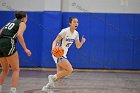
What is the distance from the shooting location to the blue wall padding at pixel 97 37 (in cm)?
1612

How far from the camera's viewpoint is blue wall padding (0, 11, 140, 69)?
52.9 feet

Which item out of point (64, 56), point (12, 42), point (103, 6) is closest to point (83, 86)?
point (64, 56)

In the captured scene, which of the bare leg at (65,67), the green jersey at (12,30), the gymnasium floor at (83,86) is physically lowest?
the gymnasium floor at (83,86)

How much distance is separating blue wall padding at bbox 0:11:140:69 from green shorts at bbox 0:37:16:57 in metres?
7.74

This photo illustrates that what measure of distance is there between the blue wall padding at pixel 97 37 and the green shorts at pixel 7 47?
774cm

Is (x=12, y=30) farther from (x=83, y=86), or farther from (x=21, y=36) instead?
(x=83, y=86)

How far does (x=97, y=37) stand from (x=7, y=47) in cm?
831

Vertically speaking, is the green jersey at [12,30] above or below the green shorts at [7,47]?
above

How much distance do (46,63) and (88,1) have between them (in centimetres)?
322

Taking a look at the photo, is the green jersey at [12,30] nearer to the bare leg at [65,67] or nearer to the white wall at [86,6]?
the bare leg at [65,67]

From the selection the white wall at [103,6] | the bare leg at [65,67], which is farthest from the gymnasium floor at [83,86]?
the white wall at [103,6]

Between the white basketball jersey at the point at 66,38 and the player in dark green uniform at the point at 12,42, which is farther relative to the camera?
the white basketball jersey at the point at 66,38

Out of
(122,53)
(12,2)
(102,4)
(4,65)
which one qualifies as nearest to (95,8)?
(102,4)

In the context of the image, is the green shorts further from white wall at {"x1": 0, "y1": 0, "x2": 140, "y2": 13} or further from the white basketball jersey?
white wall at {"x1": 0, "y1": 0, "x2": 140, "y2": 13}
